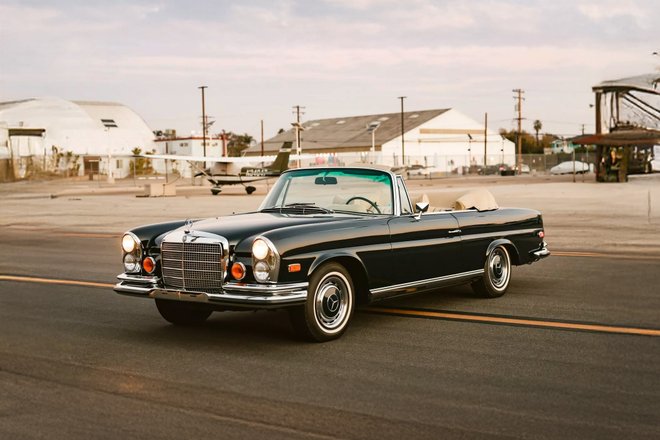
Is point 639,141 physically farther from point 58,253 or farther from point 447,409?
point 447,409

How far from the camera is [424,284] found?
8.00 m

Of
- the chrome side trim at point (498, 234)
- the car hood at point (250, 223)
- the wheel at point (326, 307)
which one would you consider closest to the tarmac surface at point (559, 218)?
the chrome side trim at point (498, 234)

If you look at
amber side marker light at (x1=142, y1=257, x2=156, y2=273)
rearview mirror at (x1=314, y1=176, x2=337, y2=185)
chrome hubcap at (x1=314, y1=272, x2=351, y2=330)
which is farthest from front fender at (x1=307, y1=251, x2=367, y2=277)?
amber side marker light at (x1=142, y1=257, x2=156, y2=273)

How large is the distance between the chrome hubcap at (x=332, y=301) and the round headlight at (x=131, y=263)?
1.76 metres

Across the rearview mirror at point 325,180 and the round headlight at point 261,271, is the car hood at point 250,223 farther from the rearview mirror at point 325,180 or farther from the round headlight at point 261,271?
the rearview mirror at point 325,180

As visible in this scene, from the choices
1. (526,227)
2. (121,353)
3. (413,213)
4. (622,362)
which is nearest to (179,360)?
(121,353)

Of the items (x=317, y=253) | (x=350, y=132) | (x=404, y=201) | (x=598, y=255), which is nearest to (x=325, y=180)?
(x=404, y=201)

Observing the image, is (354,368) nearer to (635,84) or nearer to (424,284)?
(424,284)

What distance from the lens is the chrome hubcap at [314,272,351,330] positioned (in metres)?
6.91

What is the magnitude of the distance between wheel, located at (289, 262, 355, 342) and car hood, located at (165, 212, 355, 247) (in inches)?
20.9

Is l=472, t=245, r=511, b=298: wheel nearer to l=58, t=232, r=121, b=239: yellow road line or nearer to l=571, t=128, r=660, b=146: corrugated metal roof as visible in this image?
l=58, t=232, r=121, b=239: yellow road line

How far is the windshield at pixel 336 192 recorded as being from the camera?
26.3 ft

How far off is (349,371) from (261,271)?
115 centimetres

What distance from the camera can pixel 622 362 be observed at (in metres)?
6.22
